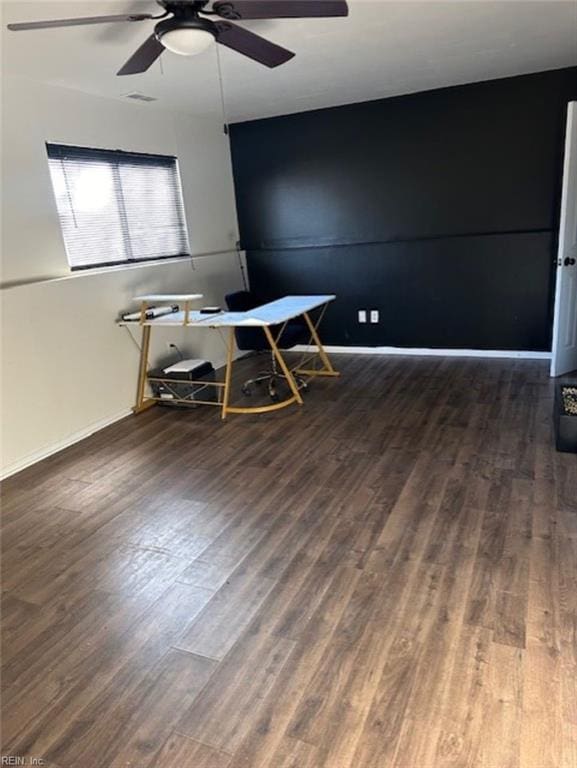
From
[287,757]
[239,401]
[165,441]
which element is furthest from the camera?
[239,401]

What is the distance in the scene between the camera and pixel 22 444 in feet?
11.2

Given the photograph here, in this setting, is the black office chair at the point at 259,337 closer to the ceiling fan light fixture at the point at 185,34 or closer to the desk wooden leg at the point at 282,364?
the desk wooden leg at the point at 282,364

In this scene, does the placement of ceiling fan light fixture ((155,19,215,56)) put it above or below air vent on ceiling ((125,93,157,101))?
below

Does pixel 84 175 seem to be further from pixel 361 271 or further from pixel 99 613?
pixel 99 613

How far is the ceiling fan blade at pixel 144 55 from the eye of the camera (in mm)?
2256

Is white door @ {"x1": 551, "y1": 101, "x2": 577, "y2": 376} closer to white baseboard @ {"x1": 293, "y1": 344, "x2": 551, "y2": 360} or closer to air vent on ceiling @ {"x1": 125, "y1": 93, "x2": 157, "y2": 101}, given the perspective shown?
white baseboard @ {"x1": 293, "y1": 344, "x2": 551, "y2": 360}

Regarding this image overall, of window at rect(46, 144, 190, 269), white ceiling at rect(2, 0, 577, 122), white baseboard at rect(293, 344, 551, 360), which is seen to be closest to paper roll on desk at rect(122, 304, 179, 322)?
window at rect(46, 144, 190, 269)

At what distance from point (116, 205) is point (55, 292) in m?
1.10

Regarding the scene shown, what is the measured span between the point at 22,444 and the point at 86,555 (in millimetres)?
1342

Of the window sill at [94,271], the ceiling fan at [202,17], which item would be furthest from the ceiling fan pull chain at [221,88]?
the window sill at [94,271]

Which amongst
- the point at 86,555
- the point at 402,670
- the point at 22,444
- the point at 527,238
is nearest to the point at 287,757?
the point at 402,670

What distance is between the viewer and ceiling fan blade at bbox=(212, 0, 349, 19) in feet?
6.26

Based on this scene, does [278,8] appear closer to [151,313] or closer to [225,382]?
[151,313]

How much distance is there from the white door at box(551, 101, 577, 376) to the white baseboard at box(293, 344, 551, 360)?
45 centimetres
